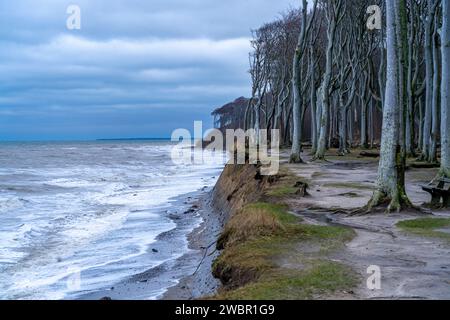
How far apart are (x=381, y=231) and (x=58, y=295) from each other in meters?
5.62

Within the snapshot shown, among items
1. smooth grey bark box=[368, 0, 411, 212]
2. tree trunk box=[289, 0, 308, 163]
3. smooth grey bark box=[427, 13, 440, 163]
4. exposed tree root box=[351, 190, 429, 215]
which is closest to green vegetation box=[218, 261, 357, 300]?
exposed tree root box=[351, 190, 429, 215]

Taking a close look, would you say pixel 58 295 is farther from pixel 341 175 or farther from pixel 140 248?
pixel 341 175

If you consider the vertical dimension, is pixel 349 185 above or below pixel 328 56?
below

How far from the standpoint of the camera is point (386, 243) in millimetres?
8406

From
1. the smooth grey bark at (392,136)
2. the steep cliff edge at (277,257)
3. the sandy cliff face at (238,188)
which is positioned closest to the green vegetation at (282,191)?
the sandy cliff face at (238,188)

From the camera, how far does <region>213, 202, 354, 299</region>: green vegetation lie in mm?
5969

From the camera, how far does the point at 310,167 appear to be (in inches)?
873

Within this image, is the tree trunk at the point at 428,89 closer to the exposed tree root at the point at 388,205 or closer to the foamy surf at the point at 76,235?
the foamy surf at the point at 76,235

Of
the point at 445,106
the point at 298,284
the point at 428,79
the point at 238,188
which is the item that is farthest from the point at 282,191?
the point at 428,79

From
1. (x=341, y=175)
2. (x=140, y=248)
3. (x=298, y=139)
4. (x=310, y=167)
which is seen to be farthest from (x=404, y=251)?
(x=298, y=139)

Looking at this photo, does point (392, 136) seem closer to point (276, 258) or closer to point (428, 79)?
point (276, 258)

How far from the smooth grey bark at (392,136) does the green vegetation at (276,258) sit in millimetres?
1990

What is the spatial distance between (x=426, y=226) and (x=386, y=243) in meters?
1.57

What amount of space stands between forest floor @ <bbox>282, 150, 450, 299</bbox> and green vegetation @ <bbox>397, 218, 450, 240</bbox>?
2 cm
